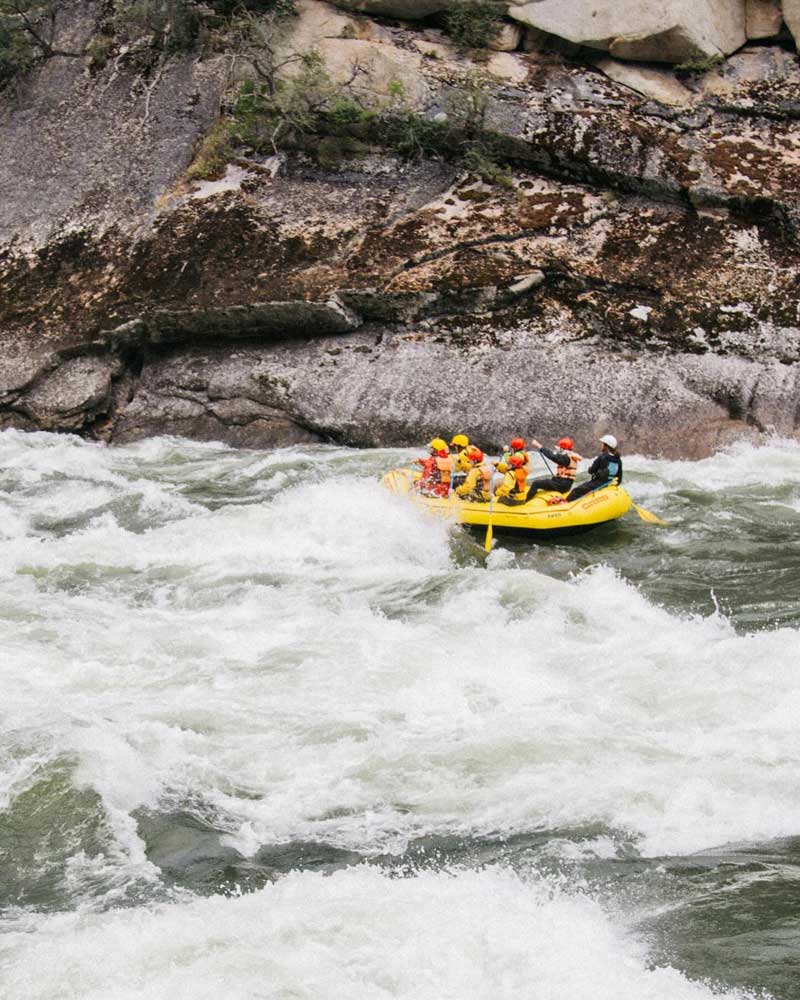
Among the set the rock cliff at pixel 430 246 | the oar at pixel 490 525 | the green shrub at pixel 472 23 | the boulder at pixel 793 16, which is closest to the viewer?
the oar at pixel 490 525

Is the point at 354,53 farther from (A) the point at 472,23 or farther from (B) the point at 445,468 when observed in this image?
(B) the point at 445,468

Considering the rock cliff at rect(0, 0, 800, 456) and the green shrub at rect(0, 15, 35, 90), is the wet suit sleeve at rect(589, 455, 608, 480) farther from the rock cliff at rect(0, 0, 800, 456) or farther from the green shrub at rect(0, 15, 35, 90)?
the green shrub at rect(0, 15, 35, 90)

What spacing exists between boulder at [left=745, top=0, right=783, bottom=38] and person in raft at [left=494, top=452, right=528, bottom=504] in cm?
1303

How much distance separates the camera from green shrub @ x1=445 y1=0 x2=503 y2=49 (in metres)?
21.5

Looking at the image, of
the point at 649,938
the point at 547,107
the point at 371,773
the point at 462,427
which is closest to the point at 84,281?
the point at 462,427

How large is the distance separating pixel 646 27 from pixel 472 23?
325 centimetres

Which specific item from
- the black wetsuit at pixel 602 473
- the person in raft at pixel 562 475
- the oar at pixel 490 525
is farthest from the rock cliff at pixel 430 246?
the oar at pixel 490 525

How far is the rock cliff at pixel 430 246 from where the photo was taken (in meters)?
16.5

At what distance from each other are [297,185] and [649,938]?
1609 centimetres

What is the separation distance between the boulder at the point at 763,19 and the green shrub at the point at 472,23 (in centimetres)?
492

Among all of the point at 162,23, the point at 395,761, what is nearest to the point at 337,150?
the point at 162,23

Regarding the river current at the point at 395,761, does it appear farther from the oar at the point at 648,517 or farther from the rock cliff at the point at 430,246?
the rock cliff at the point at 430,246

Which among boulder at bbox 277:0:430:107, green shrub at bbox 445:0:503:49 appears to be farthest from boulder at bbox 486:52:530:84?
boulder at bbox 277:0:430:107

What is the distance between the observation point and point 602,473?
13.6m
